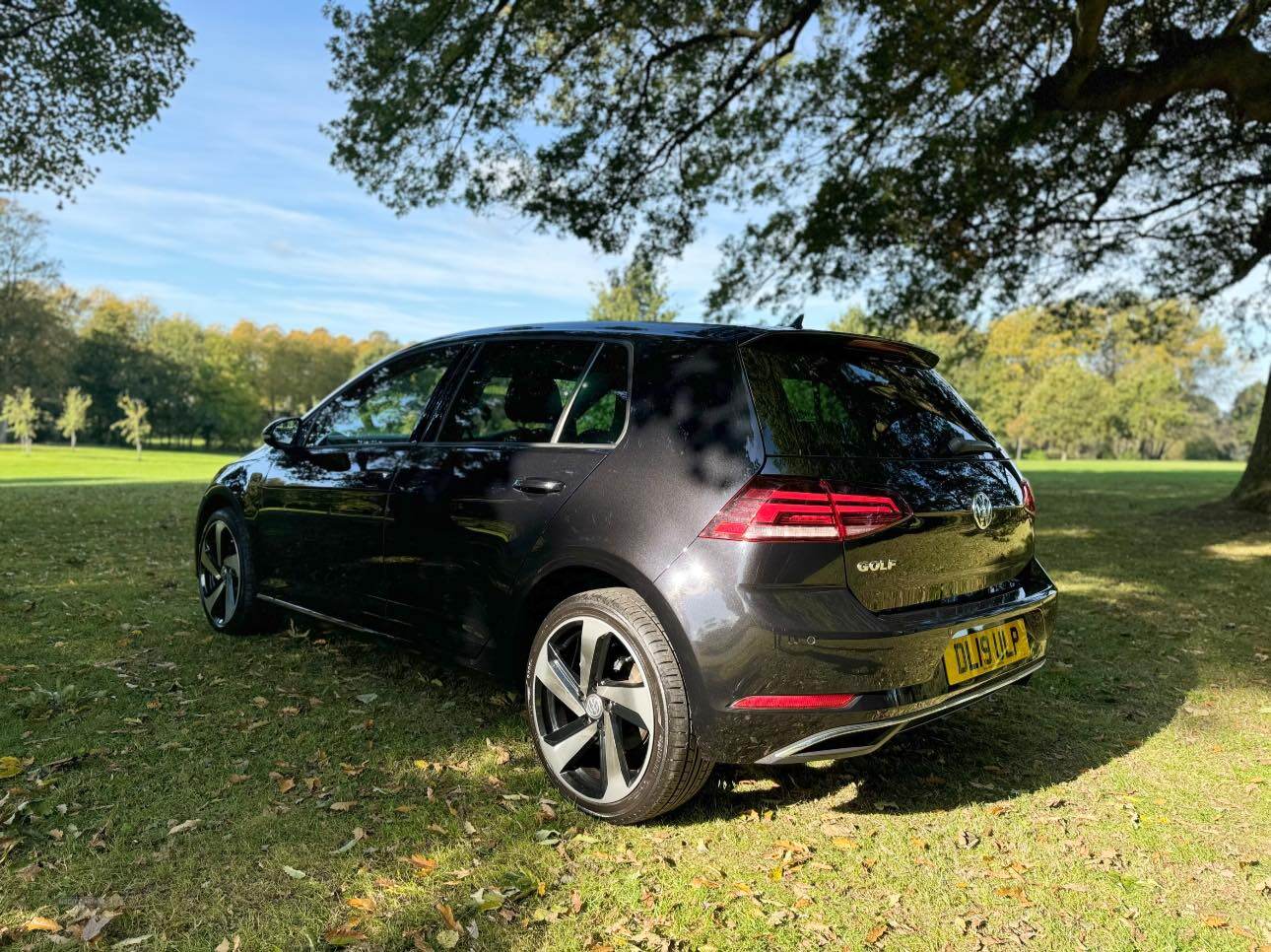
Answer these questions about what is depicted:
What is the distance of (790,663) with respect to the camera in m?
2.61

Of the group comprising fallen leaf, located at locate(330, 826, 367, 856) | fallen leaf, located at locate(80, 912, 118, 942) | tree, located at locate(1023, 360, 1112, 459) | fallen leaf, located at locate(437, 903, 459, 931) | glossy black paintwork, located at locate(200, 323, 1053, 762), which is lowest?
fallen leaf, located at locate(80, 912, 118, 942)

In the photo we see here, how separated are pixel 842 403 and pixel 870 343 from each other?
0.44 metres

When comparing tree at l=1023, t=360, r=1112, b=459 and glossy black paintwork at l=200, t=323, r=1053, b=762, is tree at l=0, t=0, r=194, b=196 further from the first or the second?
tree at l=1023, t=360, r=1112, b=459

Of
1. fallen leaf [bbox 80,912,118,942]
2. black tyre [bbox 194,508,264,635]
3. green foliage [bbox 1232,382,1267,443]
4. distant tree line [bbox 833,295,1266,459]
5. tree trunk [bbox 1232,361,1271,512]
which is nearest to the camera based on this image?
fallen leaf [bbox 80,912,118,942]

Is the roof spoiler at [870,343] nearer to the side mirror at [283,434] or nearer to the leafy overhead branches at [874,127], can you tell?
the side mirror at [283,434]

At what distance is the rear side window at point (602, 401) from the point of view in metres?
3.14

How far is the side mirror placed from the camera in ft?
15.2

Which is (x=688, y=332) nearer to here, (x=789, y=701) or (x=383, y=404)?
(x=789, y=701)

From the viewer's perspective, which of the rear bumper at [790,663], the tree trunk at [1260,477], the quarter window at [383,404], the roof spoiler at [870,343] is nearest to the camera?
the rear bumper at [790,663]

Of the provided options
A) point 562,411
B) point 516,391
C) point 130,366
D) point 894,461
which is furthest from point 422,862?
point 130,366

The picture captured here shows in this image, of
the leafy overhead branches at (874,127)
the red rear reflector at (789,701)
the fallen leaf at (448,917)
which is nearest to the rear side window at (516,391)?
the red rear reflector at (789,701)

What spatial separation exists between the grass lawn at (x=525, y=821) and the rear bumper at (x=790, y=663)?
0.43 meters

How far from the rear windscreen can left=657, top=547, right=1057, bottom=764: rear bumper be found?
48 cm

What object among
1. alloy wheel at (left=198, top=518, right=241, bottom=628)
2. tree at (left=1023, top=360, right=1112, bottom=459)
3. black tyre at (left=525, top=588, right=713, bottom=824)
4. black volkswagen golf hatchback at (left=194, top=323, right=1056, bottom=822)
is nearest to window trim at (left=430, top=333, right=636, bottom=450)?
black volkswagen golf hatchback at (left=194, top=323, right=1056, bottom=822)
